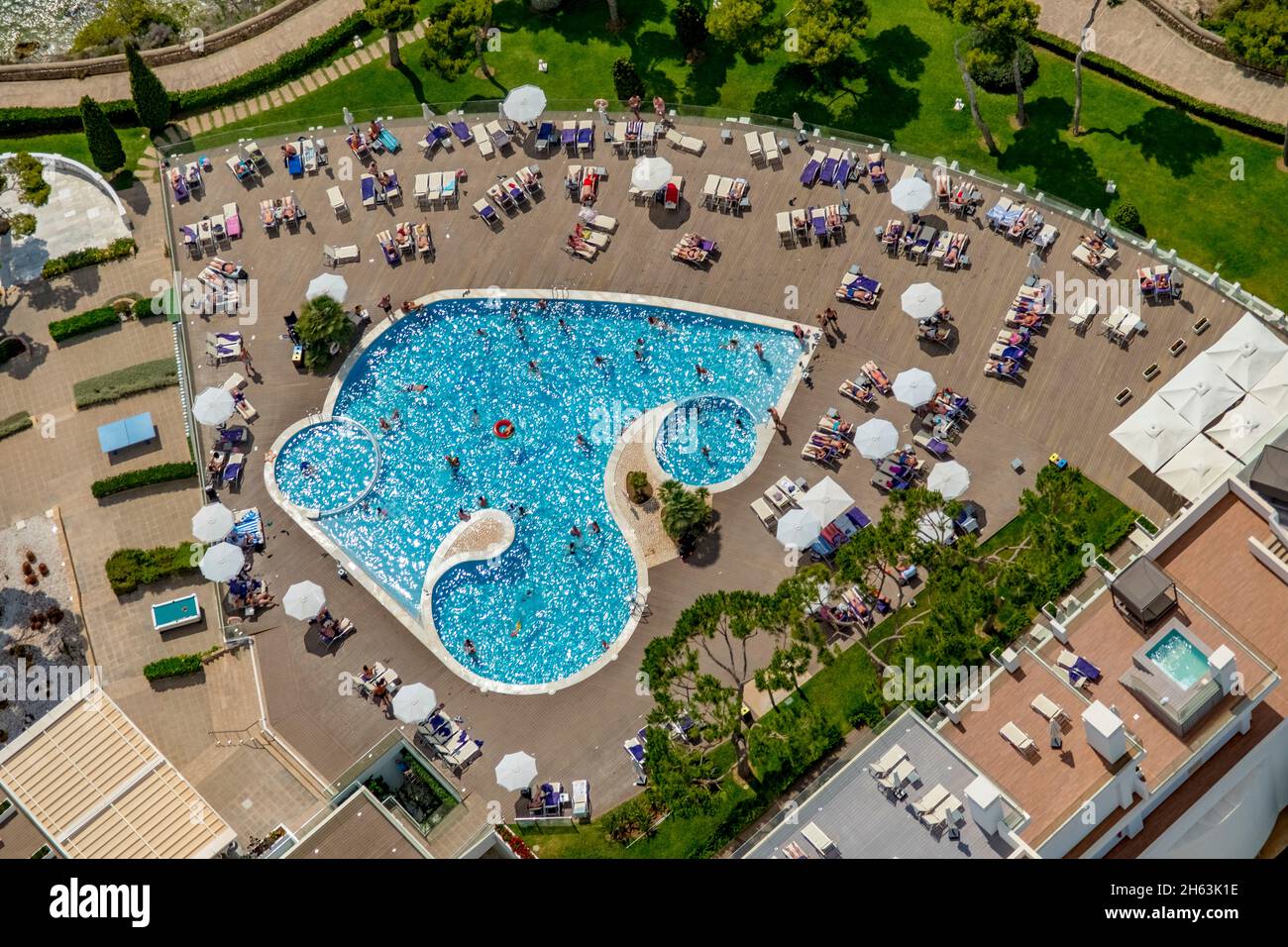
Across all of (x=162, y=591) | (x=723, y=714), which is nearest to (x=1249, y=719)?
(x=723, y=714)

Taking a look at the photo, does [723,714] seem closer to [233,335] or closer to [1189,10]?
[233,335]

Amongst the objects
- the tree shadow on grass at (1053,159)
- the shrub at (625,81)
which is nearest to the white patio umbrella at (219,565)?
the shrub at (625,81)

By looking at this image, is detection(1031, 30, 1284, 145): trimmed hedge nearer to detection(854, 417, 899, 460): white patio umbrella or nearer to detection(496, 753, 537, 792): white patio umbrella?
detection(854, 417, 899, 460): white patio umbrella

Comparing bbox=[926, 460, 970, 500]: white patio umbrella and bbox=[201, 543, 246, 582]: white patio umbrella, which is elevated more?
bbox=[926, 460, 970, 500]: white patio umbrella

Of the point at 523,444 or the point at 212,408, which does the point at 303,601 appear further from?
the point at 523,444

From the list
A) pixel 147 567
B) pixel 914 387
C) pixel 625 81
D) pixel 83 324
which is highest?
pixel 625 81

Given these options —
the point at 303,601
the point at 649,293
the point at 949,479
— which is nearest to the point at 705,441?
the point at 649,293

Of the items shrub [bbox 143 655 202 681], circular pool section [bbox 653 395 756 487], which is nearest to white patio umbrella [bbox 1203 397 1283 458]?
circular pool section [bbox 653 395 756 487]
